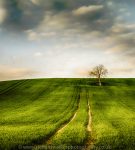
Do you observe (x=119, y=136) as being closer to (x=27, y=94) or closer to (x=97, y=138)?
(x=97, y=138)

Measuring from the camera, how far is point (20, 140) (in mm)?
23359

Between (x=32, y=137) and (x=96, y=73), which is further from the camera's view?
(x=96, y=73)

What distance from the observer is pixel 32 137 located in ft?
80.9

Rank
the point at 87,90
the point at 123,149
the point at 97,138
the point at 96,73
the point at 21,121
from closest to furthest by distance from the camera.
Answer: the point at 123,149
the point at 97,138
the point at 21,121
the point at 87,90
the point at 96,73

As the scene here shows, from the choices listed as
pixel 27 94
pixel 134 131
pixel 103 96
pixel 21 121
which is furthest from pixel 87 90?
pixel 134 131

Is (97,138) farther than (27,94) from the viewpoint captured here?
No

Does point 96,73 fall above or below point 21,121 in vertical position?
above

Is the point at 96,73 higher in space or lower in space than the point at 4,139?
higher

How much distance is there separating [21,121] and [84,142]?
54.7ft

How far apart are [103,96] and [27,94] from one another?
2133cm

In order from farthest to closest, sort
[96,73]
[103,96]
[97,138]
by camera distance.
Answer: [96,73], [103,96], [97,138]

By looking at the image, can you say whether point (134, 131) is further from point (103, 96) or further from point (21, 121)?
point (103, 96)

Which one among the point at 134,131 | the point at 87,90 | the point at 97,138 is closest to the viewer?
the point at 97,138

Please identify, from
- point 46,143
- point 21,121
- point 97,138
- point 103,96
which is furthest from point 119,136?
point 103,96
